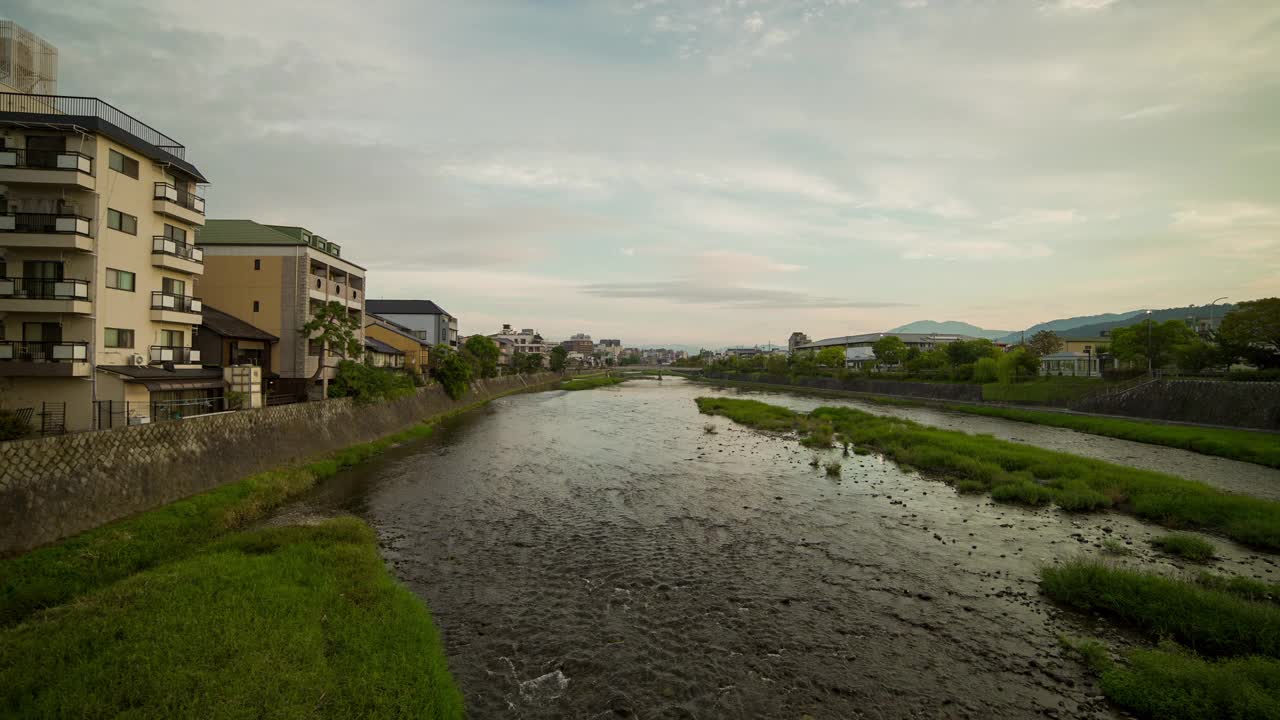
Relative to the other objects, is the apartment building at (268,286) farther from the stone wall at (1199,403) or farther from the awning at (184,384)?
the stone wall at (1199,403)

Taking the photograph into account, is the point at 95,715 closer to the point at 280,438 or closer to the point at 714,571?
the point at 714,571

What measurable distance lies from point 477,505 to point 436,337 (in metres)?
78.6


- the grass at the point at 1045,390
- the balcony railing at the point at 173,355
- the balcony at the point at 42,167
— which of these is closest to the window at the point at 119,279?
the balcony railing at the point at 173,355

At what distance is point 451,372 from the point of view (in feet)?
180

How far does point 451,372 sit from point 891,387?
66.1m

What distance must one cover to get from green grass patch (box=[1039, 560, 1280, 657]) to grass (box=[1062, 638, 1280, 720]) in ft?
3.35

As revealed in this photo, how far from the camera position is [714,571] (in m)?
14.9

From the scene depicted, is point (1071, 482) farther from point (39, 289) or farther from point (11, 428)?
point (39, 289)

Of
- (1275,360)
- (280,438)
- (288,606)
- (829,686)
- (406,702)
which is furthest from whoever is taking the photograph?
(1275,360)

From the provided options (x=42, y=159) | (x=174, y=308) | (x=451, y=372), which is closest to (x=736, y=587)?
(x=174, y=308)

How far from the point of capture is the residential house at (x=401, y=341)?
61.0 m

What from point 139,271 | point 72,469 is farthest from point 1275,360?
point 139,271

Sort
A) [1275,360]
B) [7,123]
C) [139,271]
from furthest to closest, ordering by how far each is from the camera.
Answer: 1. [1275,360]
2. [139,271]
3. [7,123]

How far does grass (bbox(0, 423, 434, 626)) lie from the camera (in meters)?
11.5
